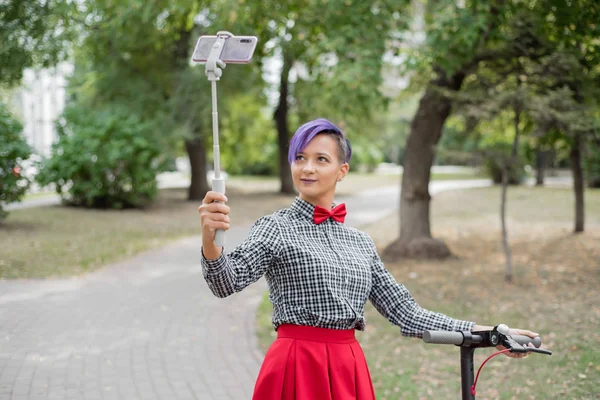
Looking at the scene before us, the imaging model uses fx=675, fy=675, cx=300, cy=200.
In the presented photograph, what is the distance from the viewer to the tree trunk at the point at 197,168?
25.0 meters

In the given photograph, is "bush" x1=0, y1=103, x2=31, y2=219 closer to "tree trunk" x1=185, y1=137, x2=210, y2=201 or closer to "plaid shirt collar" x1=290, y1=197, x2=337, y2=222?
"tree trunk" x1=185, y1=137, x2=210, y2=201

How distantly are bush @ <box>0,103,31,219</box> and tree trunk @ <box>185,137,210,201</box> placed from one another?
32.6ft

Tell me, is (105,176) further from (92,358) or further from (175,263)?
(92,358)

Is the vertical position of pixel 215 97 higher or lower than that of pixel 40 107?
lower

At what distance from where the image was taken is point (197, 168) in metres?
25.3

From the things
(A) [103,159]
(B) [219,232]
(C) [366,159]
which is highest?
(B) [219,232]

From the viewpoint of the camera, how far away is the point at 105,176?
20500 millimetres

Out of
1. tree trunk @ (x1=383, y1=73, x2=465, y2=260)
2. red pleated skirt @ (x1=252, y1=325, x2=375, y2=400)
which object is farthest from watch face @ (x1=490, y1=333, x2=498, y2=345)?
tree trunk @ (x1=383, y1=73, x2=465, y2=260)

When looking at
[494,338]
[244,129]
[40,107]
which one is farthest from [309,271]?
[40,107]

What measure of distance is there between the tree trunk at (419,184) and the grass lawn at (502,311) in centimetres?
38

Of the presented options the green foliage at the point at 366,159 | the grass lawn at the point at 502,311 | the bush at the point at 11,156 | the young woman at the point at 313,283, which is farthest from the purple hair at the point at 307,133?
the green foliage at the point at 366,159

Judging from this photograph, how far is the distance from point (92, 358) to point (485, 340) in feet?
15.7

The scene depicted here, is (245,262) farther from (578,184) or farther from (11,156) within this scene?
(11,156)

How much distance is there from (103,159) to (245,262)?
18.4 metres
